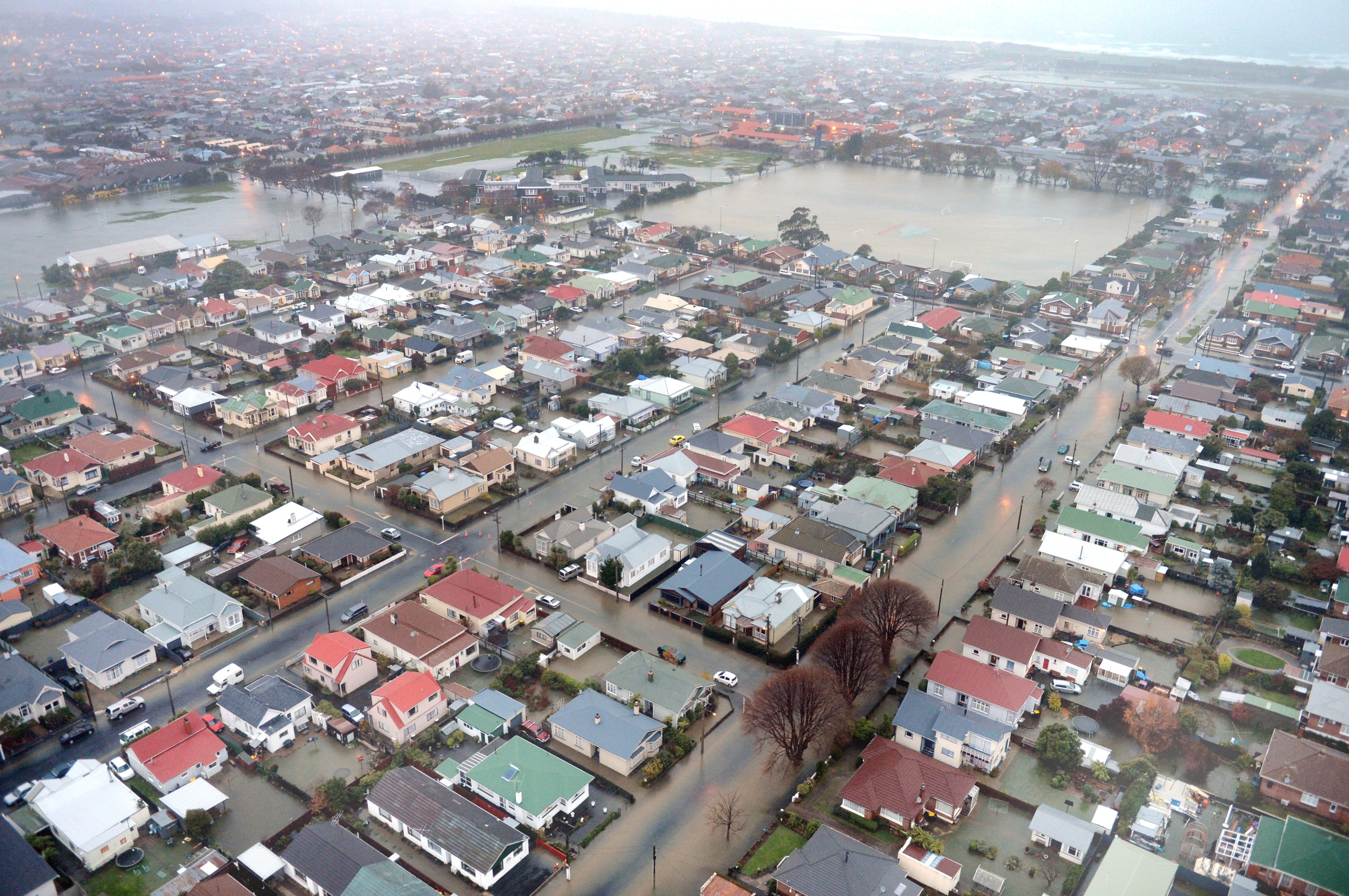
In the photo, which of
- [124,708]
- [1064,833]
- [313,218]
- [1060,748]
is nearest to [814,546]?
[1060,748]

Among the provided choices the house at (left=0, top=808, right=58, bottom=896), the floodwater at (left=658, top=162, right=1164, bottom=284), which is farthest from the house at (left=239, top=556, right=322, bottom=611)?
the floodwater at (left=658, top=162, right=1164, bottom=284)

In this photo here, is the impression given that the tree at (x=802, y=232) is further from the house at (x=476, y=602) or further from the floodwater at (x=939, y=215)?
the house at (x=476, y=602)

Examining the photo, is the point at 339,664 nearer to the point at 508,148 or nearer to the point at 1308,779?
the point at 1308,779

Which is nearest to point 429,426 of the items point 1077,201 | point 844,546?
point 844,546

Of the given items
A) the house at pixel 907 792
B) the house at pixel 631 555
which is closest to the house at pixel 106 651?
the house at pixel 631 555

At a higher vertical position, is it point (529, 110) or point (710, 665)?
point (529, 110)

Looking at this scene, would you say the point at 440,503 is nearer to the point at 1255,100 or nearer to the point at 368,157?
the point at 368,157
